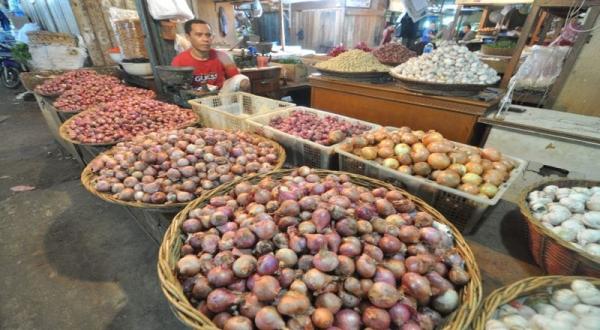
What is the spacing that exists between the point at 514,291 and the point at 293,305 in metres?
0.70

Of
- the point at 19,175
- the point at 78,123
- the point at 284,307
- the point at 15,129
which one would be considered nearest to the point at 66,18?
the point at 15,129


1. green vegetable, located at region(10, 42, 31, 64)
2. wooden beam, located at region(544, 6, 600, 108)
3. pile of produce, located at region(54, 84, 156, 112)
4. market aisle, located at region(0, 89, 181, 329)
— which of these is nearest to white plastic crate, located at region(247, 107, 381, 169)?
market aisle, located at region(0, 89, 181, 329)

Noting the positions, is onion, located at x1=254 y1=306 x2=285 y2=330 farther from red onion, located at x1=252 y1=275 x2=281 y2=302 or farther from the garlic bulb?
the garlic bulb

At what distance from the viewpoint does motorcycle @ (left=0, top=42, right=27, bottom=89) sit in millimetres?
7176

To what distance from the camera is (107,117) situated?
2311 millimetres

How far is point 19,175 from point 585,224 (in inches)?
195

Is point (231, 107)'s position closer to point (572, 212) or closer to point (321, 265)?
point (321, 265)

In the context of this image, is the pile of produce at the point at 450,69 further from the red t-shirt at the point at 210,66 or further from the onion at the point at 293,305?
the red t-shirt at the point at 210,66

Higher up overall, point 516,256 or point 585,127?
point 585,127

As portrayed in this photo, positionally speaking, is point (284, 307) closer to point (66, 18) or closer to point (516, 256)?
point (516, 256)

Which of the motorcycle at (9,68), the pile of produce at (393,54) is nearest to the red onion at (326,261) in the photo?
the pile of produce at (393,54)

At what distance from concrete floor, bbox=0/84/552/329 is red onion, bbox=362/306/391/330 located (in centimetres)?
52

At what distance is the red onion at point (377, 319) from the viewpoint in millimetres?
691

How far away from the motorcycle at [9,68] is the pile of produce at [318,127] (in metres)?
9.53
